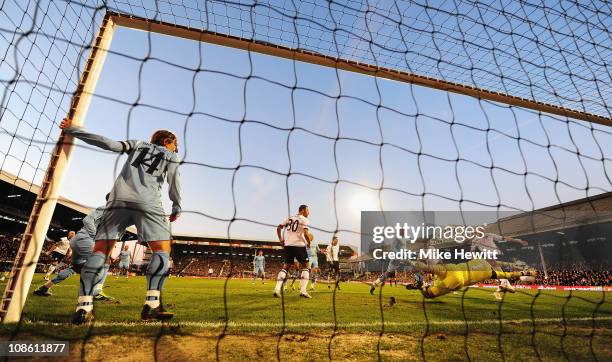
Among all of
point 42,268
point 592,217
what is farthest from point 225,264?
point 592,217

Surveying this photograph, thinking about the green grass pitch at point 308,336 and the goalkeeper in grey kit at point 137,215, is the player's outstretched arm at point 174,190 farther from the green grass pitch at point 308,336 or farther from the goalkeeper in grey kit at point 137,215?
the green grass pitch at point 308,336

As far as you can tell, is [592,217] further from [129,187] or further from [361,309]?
[129,187]

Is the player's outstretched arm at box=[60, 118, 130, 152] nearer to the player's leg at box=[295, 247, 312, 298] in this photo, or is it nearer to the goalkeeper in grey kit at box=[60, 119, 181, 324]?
the goalkeeper in grey kit at box=[60, 119, 181, 324]

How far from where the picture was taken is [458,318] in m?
4.23

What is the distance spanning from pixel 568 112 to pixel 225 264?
37.3 meters

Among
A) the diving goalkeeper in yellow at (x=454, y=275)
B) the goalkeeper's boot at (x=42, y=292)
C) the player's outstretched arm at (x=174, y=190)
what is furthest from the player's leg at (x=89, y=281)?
the diving goalkeeper in yellow at (x=454, y=275)

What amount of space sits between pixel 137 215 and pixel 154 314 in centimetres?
97

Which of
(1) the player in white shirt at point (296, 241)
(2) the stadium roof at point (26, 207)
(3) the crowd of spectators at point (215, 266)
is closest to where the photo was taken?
(1) the player in white shirt at point (296, 241)

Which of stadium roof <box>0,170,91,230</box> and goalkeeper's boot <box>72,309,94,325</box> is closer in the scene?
goalkeeper's boot <box>72,309,94,325</box>

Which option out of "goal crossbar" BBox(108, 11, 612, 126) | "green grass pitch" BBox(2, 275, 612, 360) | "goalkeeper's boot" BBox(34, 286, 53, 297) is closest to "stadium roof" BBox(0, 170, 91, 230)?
"goalkeeper's boot" BBox(34, 286, 53, 297)

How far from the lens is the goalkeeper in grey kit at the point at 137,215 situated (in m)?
3.02

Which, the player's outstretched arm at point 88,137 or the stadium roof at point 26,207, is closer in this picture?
the player's outstretched arm at point 88,137

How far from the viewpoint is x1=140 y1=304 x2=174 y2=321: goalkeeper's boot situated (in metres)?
3.11

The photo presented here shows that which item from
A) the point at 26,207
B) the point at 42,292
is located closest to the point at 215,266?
the point at 26,207
